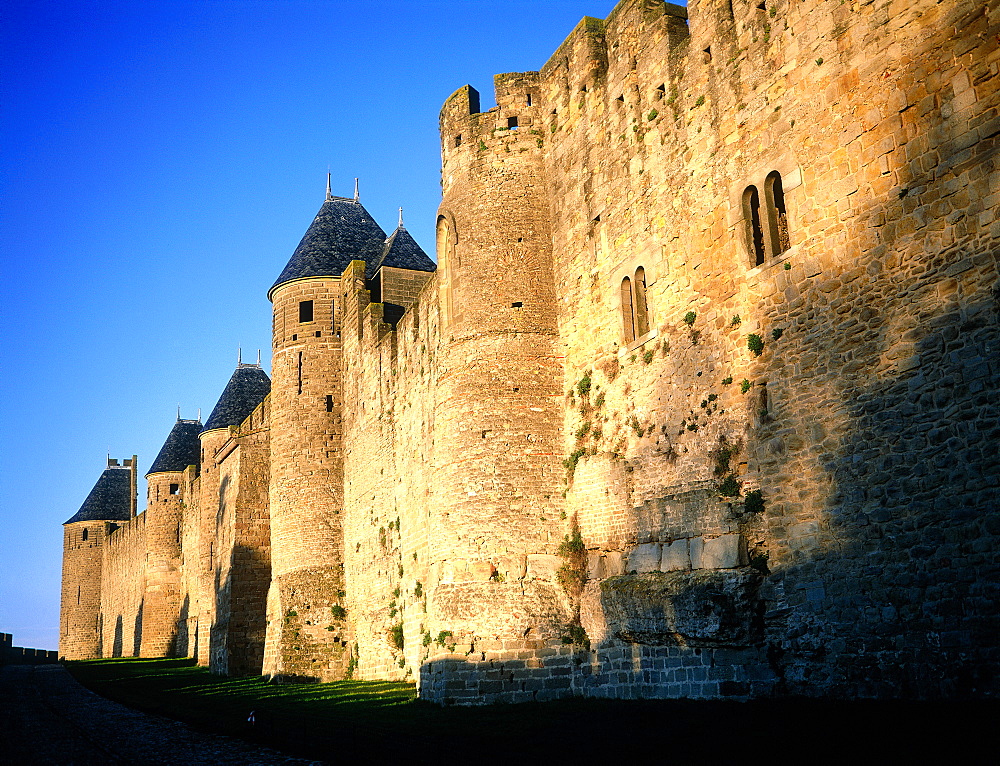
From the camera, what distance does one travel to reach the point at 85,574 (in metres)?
54.0

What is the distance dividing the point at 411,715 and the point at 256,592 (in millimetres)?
14671

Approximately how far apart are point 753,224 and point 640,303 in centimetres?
254

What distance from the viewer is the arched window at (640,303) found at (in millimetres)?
14188

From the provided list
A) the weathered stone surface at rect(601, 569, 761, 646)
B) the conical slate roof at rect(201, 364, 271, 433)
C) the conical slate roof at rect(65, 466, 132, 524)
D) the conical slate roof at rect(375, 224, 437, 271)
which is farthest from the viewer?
the conical slate roof at rect(65, 466, 132, 524)

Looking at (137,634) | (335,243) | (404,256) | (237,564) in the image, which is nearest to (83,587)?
(137,634)

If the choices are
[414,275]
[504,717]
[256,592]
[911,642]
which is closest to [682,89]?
[911,642]

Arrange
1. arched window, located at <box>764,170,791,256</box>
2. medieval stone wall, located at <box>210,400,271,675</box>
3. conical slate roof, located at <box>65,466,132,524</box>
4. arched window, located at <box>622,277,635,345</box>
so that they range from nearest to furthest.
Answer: arched window, located at <box>764,170,791,256</box> → arched window, located at <box>622,277,635,345</box> → medieval stone wall, located at <box>210,400,271,675</box> → conical slate roof, located at <box>65,466,132,524</box>

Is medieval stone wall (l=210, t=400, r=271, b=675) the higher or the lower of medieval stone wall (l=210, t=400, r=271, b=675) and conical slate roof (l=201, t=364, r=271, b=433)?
the lower

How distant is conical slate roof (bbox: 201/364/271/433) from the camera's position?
3625 cm

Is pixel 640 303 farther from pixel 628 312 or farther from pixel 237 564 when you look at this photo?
pixel 237 564

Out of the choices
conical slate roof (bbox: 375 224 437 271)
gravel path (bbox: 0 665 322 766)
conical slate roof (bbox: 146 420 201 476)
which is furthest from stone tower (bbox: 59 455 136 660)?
conical slate roof (bbox: 375 224 437 271)

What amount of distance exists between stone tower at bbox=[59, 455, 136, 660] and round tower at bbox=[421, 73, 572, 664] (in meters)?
43.7

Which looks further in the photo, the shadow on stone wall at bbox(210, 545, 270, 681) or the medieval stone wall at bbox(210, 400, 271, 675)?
the medieval stone wall at bbox(210, 400, 271, 675)

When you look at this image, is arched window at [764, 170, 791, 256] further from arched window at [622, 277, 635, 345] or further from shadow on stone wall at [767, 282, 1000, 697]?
arched window at [622, 277, 635, 345]
